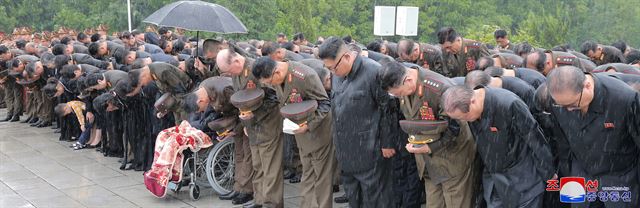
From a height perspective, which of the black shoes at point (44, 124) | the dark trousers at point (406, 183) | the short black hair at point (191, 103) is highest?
the short black hair at point (191, 103)

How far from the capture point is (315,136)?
255 inches

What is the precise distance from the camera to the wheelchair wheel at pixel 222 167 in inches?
307

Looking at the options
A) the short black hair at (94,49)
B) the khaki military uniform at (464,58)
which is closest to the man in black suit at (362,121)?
the khaki military uniform at (464,58)

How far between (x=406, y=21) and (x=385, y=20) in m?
0.61

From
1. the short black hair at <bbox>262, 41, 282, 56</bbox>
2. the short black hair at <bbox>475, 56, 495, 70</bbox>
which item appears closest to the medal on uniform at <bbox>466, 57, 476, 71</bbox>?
the short black hair at <bbox>475, 56, 495, 70</bbox>

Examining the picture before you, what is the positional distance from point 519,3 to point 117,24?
28.2m

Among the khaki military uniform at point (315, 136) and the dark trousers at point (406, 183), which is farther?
the khaki military uniform at point (315, 136)

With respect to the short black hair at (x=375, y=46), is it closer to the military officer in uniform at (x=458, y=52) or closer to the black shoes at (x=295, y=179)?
the military officer in uniform at (x=458, y=52)

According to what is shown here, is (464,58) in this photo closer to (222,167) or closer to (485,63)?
(485,63)

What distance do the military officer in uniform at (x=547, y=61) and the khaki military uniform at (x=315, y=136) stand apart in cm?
277

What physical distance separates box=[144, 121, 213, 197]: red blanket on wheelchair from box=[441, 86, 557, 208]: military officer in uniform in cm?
351

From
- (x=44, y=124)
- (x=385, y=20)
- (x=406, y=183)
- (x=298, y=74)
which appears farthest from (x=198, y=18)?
(x=385, y=20)

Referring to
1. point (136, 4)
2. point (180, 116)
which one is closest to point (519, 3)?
point (136, 4)

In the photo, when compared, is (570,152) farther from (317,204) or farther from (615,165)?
A: (317,204)
